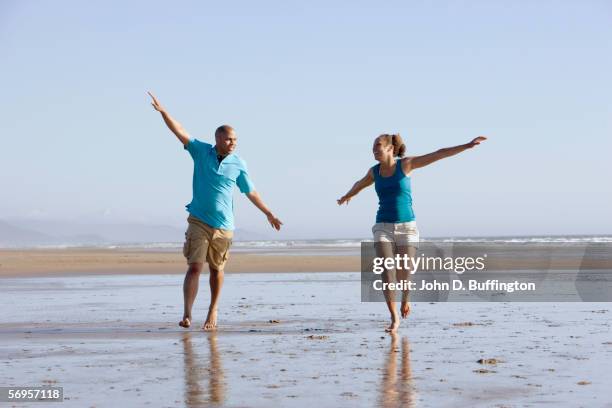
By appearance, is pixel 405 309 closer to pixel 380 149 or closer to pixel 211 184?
pixel 380 149

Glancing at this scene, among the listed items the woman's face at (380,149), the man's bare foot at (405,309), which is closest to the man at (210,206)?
the woman's face at (380,149)

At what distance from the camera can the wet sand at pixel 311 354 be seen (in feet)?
16.1

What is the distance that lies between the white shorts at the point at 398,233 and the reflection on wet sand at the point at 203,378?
7.11 feet

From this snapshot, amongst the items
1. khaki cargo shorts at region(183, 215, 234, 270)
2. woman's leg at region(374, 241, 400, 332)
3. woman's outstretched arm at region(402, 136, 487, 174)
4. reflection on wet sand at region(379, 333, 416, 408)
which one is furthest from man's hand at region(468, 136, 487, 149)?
khaki cargo shorts at region(183, 215, 234, 270)

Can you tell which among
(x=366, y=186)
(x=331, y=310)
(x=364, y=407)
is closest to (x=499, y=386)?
(x=364, y=407)

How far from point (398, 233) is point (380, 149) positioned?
0.80 m

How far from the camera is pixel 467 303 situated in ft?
34.6

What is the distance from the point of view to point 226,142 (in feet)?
27.2

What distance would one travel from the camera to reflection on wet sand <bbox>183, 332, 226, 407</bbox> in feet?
15.6

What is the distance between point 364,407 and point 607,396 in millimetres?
1354

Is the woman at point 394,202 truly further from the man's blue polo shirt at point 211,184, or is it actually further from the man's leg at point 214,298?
the man's leg at point 214,298

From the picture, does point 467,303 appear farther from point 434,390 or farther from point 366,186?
point 434,390

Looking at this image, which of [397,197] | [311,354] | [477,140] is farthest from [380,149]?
[311,354]

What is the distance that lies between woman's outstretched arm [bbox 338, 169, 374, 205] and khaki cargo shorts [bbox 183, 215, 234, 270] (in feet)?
4.11
